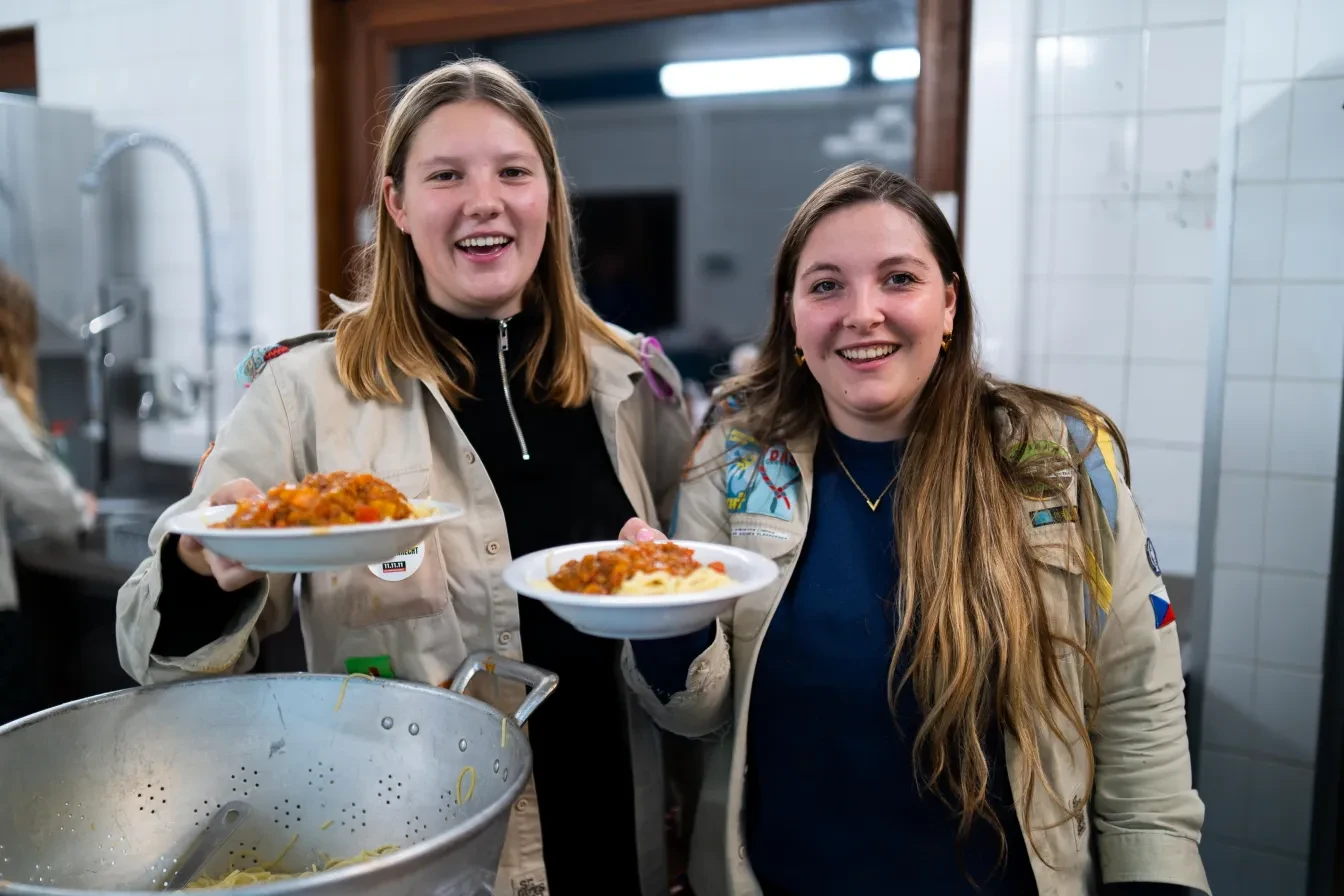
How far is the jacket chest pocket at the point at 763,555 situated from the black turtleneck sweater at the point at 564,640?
0.21 meters

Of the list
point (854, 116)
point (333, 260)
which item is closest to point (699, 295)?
point (854, 116)

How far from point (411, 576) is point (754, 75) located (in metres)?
6.13

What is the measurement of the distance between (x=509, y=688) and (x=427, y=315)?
0.56 metres

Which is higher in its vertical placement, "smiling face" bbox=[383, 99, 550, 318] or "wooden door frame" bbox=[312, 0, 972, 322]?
"wooden door frame" bbox=[312, 0, 972, 322]

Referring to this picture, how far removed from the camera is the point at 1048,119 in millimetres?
2377

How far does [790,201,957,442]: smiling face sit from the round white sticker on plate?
0.59 m

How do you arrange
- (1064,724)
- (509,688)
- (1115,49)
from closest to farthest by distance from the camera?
(1064,724)
(509,688)
(1115,49)

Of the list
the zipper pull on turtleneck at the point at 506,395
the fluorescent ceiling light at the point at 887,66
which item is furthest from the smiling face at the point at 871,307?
the fluorescent ceiling light at the point at 887,66

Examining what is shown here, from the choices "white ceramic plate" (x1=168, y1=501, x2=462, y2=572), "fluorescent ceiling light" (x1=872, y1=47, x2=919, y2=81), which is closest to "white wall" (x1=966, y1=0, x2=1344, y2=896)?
"white ceramic plate" (x1=168, y1=501, x2=462, y2=572)

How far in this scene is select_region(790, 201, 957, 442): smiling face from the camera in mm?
1346

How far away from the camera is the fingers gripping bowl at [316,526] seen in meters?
1.07

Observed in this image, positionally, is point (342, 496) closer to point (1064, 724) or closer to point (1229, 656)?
point (1064, 724)

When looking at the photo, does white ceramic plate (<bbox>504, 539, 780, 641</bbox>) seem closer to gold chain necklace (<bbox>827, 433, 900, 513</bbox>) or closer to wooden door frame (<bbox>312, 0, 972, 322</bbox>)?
gold chain necklace (<bbox>827, 433, 900, 513</bbox>)

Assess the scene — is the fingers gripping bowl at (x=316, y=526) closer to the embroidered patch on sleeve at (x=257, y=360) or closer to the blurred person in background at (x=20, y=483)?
the embroidered patch on sleeve at (x=257, y=360)
